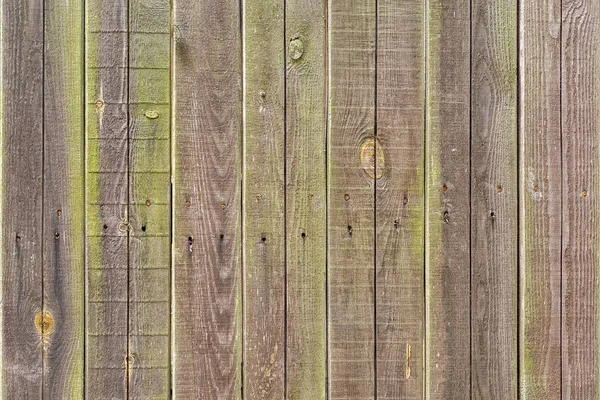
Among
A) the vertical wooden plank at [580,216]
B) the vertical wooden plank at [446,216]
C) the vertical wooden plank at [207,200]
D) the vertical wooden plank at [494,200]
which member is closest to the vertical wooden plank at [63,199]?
the vertical wooden plank at [207,200]

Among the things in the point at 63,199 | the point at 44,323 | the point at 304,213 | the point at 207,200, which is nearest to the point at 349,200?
the point at 304,213

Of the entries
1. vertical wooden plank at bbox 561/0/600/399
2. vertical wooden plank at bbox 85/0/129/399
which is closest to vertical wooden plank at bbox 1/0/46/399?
vertical wooden plank at bbox 85/0/129/399

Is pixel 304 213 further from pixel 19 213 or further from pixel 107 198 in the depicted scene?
pixel 19 213

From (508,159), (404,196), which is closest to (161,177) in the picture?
(404,196)

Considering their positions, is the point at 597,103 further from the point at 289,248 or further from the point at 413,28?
the point at 289,248

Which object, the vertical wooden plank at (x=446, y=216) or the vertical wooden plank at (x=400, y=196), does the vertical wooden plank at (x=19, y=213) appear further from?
the vertical wooden plank at (x=446, y=216)

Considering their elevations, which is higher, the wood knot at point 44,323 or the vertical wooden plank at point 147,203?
the vertical wooden plank at point 147,203

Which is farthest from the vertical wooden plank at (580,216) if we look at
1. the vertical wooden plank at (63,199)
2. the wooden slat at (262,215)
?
the vertical wooden plank at (63,199)

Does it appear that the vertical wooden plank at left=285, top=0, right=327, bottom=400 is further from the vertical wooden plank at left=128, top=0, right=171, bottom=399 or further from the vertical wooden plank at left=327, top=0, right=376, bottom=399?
the vertical wooden plank at left=128, top=0, right=171, bottom=399
